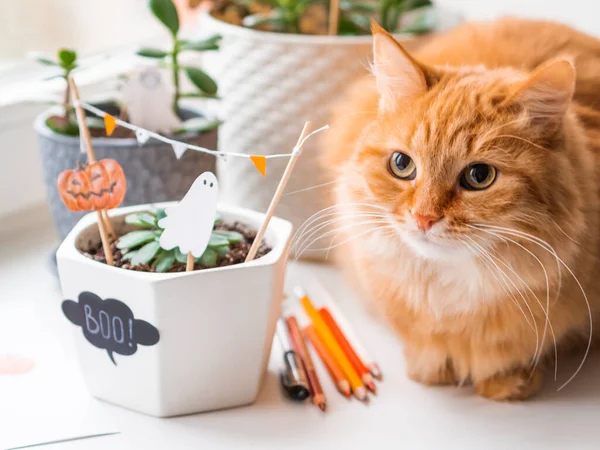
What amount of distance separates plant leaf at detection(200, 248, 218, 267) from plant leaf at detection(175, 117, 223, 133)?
32cm

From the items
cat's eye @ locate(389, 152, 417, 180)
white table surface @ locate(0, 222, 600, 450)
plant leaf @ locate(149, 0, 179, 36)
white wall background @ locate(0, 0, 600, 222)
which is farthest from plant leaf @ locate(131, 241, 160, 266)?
white wall background @ locate(0, 0, 600, 222)

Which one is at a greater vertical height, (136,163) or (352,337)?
(136,163)

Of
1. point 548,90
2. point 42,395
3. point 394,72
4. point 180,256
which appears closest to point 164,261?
point 180,256

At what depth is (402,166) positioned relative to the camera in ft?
2.95

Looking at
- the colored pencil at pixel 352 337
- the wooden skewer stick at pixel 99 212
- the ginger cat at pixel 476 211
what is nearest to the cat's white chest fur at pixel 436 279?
the ginger cat at pixel 476 211

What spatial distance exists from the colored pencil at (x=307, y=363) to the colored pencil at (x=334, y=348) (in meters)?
0.03

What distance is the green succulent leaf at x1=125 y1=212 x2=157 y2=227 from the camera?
94cm

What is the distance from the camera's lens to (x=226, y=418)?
930 mm

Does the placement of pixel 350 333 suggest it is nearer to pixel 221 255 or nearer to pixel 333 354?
pixel 333 354

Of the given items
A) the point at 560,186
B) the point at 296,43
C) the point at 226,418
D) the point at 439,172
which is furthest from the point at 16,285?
Answer: the point at 560,186

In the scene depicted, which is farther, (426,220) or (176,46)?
(176,46)

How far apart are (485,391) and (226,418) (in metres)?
Answer: 0.37

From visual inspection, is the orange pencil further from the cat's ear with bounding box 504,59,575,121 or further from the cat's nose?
the cat's ear with bounding box 504,59,575,121

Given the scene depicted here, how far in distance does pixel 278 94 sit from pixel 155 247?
1.42 ft
